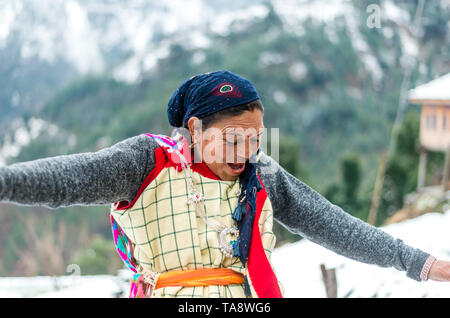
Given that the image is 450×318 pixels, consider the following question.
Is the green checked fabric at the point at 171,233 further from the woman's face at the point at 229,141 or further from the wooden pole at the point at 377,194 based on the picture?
the wooden pole at the point at 377,194

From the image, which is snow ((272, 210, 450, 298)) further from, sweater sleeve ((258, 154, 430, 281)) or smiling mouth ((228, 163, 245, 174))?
smiling mouth ((228, 163, 245, 174))

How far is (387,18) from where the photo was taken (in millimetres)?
11992

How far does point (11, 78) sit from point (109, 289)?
6.69 meters

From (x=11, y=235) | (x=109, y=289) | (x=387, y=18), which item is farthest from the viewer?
(x=387, y=18)

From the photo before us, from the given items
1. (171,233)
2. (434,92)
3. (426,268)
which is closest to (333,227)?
(426,268)

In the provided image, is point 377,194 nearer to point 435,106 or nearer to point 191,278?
point 435,106

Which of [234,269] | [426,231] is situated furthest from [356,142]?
[234,269]

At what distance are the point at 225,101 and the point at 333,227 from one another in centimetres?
28

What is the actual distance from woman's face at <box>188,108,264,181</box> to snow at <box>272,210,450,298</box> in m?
0.34

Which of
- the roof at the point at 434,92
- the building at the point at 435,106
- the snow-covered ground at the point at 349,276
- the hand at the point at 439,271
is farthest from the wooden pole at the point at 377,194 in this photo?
the hand at the point at 439,271

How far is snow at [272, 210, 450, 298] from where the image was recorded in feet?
3.65
